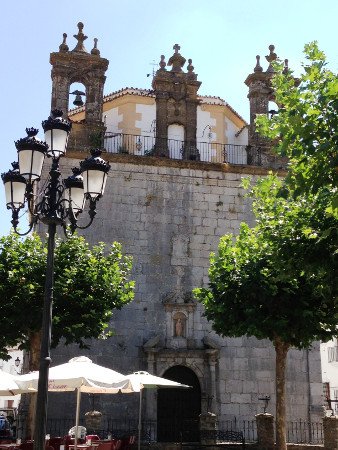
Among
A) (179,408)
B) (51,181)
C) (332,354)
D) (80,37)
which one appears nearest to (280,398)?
(179,408)

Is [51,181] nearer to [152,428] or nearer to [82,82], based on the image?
[152,428]

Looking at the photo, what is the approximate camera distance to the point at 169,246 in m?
18.1

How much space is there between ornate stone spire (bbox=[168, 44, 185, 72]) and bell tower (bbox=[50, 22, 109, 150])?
7.51 ft

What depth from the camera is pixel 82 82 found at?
1905 centimetres

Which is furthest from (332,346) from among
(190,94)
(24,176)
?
(24,176)

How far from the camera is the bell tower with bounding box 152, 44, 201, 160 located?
19047 mm

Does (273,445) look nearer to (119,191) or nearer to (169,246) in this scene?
(169,246)

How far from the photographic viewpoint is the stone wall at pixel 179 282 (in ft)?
55.6

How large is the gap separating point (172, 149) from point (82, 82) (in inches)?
142

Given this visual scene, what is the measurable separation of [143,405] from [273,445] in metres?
4.05

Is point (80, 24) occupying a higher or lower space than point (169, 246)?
higher

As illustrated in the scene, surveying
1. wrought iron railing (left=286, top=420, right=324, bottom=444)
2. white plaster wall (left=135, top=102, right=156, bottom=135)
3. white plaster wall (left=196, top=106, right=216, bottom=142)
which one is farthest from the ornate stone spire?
wrought iron railing (left=286, top=420, right=324, bottom=444)

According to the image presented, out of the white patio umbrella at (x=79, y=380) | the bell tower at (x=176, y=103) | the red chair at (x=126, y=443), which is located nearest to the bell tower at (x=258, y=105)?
the bell tower at (x=176, y=103)

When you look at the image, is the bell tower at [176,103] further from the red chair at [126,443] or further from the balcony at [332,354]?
the balcony at [332,354]
